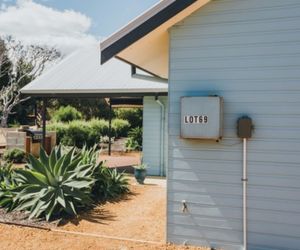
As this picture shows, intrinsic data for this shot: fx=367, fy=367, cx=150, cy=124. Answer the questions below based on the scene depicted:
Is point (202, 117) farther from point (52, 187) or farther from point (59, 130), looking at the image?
point (59, 130)

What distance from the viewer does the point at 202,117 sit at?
16.2 feet

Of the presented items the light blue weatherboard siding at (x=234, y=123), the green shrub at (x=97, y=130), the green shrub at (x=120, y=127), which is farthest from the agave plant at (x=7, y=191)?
the green shrub at (x=120, y=127)

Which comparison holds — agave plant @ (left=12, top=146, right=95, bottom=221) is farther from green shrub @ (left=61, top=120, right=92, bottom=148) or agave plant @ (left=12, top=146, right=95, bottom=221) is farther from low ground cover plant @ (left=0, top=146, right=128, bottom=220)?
green shrub @ (left=61, top=120, right=92, bottom=148)

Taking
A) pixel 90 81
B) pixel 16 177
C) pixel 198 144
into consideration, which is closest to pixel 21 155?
pixel 90 81

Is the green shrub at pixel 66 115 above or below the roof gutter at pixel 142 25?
below

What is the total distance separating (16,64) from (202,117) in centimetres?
3268

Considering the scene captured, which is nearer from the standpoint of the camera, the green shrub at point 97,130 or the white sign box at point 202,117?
the white sign box at point 202,117

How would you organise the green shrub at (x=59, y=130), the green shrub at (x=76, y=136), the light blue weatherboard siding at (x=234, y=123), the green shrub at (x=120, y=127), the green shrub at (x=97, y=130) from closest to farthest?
the light blue weatherboard siding at (x=234, y=123) → the green shrub at (x=76, y=136) → the green shrub at (x=59, y=130) → the green shrub at (x=97, y=130) → the green shrub at (x=120, y=127)

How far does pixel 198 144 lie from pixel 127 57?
214 centimetres

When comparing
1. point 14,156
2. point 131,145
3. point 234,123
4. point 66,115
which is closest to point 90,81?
point 14,156

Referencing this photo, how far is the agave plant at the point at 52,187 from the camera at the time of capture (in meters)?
6.64

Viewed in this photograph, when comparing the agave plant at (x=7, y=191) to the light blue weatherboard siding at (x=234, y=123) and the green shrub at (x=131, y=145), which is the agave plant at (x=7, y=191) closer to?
the light blue weatherboard siding at (x=234, y=123)

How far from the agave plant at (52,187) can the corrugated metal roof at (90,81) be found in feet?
15.9

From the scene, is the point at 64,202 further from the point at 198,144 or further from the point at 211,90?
the point at 211,90
